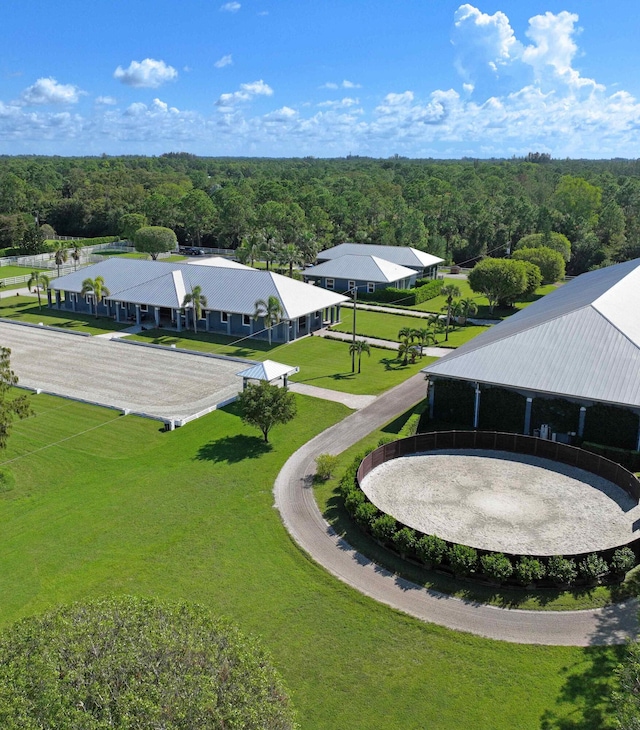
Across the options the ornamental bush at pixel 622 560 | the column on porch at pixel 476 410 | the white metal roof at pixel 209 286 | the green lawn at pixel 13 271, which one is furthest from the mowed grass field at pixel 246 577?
the green lawn at pixel 13 271

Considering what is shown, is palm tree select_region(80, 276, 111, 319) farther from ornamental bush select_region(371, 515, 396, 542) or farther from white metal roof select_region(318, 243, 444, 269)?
ornamental bush select_region(371, 515, 396, 542)

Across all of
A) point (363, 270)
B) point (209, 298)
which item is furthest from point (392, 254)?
point (209, 298)

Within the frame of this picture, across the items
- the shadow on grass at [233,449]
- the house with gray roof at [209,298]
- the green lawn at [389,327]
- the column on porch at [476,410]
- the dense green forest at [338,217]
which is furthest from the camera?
the dense green forest at [338,217]

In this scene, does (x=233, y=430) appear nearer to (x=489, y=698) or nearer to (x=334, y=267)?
(x=489, y=698)

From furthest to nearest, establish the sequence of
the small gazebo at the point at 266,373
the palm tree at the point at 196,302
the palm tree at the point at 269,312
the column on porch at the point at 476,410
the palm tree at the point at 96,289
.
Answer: the palm tree at the point at 96,289 < the palm tree at the point at 196,302 < the palm tree at the point at 269,312 < the small gazebo at the point at 266,373 < the column on porch at the point at 476,410

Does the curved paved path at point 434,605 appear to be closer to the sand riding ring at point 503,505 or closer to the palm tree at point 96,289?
the sand riding ring at point 503,505

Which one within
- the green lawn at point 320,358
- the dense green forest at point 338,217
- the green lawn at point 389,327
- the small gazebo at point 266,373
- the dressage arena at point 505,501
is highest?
the dense green forest at point 338,217
